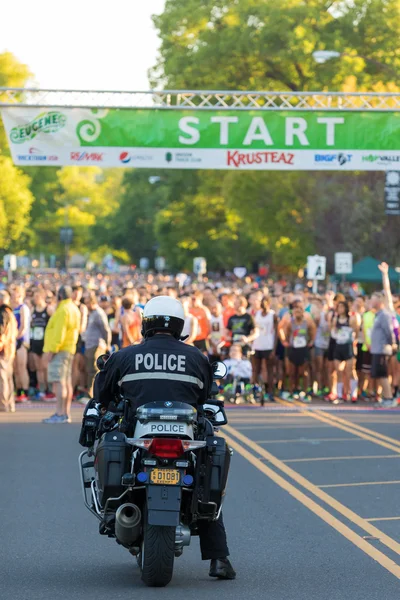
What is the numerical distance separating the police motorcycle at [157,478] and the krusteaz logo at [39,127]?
16.6 metres

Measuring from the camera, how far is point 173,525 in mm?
6902

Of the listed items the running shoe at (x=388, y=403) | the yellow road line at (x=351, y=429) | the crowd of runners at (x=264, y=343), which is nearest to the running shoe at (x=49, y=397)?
the crowd of runners at (x=264, y=343)

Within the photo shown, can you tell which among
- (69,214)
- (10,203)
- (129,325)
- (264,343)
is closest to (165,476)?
(129,325)

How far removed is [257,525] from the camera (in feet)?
31.8

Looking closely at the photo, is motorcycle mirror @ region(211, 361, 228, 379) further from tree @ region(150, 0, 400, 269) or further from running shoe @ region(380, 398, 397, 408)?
tree @ region(150, 0, 400, 269)

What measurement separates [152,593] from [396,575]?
1.60 m

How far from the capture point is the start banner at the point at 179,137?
77.5ft

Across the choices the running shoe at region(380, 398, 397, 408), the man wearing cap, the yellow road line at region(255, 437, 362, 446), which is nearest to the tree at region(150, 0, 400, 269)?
the running shoe at region(380, 398, 397, 408)

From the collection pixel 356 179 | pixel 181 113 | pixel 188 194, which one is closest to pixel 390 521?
pixel 181 113

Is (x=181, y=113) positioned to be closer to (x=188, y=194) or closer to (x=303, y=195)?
(x=303, y=195)

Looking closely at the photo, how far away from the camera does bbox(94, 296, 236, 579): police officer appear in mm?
7316

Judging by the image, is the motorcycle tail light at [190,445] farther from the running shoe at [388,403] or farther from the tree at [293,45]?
the tree at [293,45]

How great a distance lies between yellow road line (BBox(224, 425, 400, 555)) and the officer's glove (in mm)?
2332

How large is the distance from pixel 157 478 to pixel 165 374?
63 cm
